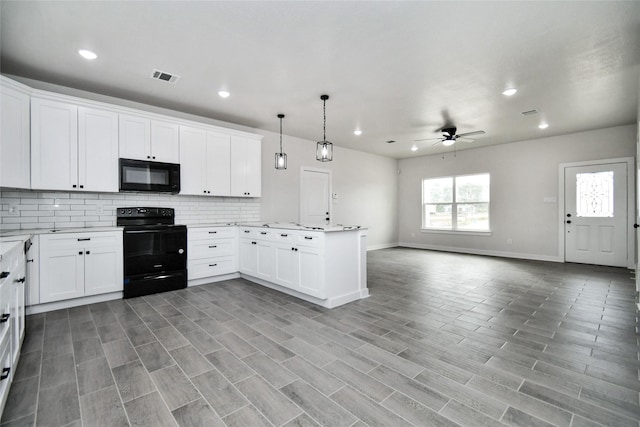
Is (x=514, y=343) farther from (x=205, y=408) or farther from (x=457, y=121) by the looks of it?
(x=457, y=121)

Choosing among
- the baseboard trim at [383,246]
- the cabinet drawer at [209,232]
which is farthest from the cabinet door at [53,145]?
the baseboard trim at [383,246]

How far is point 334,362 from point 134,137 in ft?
12.4

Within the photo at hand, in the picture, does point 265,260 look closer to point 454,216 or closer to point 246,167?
point 246,167

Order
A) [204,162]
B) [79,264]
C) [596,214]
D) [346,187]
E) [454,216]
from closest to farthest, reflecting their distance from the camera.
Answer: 1. [79,264]
2. [204,162]
3. [596,214]
4. [346,187]
5. [454,216]

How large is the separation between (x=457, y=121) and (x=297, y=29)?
3.77 meters

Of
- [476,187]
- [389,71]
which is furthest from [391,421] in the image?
[476,187]

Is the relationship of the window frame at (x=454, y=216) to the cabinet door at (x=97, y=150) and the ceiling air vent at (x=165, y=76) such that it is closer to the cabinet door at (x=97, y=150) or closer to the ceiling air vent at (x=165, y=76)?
the ceiling air vent at (x=165, y=76)

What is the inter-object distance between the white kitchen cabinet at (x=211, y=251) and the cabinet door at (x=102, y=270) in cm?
86

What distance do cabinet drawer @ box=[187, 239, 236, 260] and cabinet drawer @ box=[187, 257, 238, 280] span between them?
0.08 metres

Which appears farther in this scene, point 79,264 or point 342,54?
point 79,264

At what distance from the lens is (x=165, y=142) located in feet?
14.0

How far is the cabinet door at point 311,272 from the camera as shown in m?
3.43

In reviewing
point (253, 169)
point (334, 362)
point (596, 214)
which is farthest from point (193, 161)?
point (596, 214)

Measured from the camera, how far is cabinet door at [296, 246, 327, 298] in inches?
135
